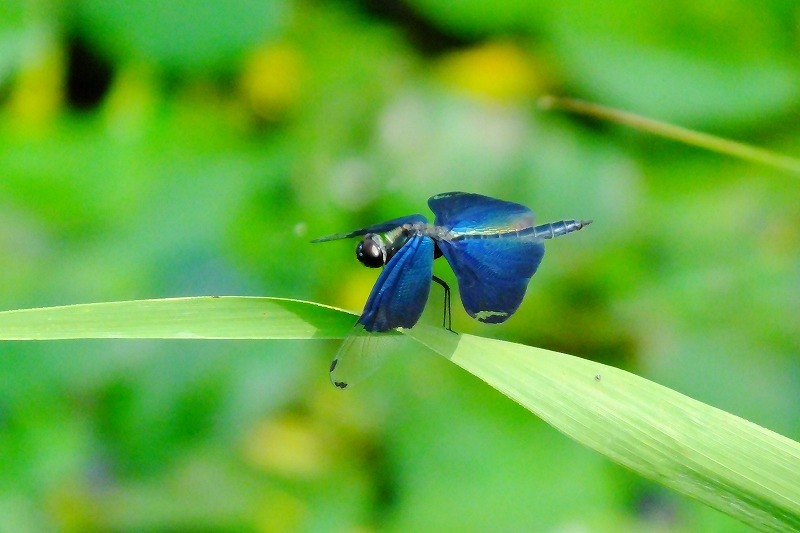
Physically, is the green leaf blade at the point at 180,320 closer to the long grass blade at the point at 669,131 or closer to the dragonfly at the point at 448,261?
the dragonfly at the point at 448,261

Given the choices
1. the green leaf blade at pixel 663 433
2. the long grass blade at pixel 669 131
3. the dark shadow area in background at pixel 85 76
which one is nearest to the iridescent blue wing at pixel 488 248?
the green leaf blade at pixel 663 433

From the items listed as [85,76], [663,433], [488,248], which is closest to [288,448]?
[488,248]

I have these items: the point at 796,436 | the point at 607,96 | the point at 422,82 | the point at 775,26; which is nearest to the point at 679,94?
the point at 607,96

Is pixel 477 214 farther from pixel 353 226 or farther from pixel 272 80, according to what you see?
pixel 272 80

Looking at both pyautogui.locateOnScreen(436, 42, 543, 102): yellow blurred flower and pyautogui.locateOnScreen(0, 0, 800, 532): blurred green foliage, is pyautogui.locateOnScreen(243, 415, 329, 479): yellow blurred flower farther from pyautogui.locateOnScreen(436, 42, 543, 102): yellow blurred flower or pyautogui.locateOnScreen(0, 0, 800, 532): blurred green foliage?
pyautogui.locateOnScreen(436, 42, 543, 102): yellow blurred flower

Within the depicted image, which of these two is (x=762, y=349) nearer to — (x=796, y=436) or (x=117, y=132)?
(x=796, y=436)

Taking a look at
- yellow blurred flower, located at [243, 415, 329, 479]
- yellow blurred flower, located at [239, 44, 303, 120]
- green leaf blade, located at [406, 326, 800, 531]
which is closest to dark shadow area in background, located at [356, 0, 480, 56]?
yellow blurred flower, located at [239, 44, 303, 120]

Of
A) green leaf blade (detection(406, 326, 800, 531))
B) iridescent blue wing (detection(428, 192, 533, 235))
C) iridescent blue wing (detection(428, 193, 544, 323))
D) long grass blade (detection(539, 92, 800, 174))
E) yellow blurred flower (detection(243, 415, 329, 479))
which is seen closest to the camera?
green leaf blade (detection(406, 326, 800, 531))
